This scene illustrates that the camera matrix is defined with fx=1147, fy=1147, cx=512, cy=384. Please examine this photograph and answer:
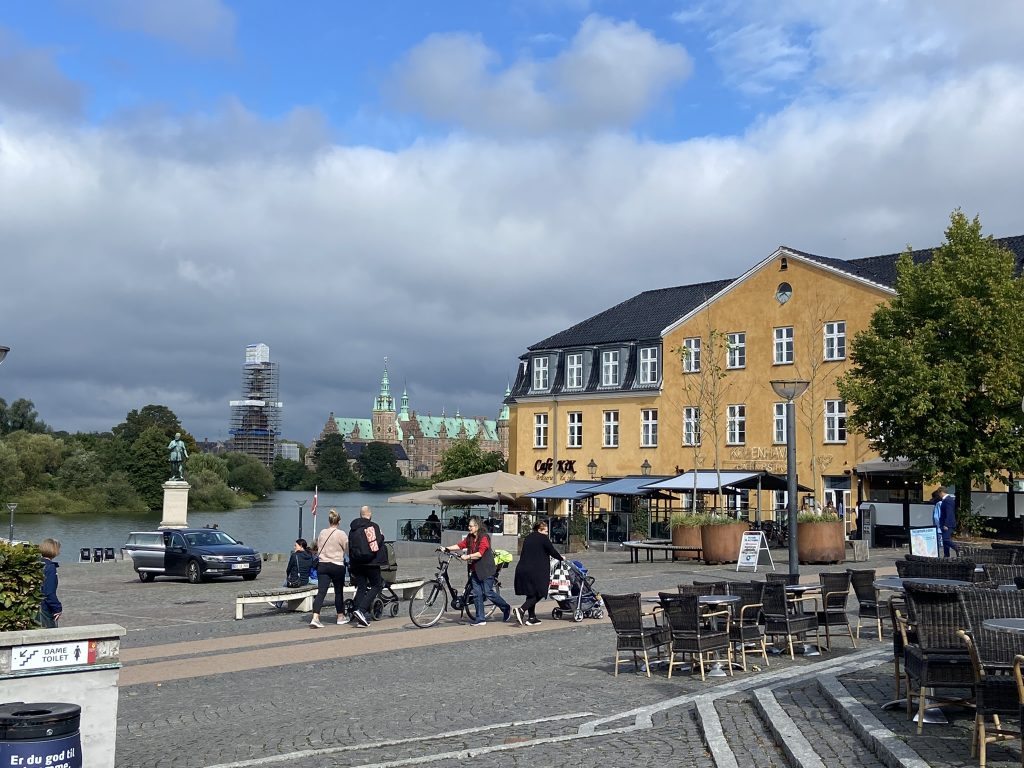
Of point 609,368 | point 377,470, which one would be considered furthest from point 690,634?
point 377,470

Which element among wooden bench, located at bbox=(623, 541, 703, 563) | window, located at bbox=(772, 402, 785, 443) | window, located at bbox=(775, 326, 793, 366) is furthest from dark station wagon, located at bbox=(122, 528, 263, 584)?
window, located at bbox=(775, 326, 793, 366)

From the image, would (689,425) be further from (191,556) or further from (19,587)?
(19,587)

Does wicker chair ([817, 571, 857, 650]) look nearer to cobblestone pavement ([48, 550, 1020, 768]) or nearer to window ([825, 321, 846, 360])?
cobblestone pavement ([48, 550, 1020, 768])

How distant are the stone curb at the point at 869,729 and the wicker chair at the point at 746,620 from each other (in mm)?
1885

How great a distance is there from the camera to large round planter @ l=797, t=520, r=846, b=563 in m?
28.8

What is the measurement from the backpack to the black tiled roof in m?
35.0

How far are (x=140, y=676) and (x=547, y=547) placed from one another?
21.2ft

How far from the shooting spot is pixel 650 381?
52156 mm

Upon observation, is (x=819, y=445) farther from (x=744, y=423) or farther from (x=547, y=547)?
(x=547, y=547)

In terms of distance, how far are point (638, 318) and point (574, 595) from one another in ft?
125

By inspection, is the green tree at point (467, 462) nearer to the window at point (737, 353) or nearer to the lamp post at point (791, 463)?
the window at point (737, 353)

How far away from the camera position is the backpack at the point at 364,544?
18.0 metres

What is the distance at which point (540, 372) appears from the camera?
57.7 metres

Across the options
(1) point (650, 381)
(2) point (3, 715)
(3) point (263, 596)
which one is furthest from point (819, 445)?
(2) point (3, 715)
